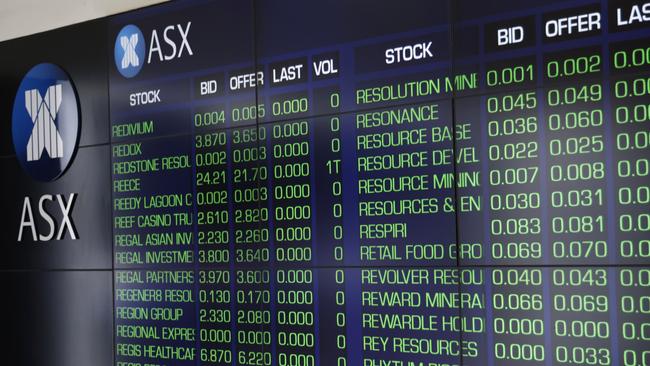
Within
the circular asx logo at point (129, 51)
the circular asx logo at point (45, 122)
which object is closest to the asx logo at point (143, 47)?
the circular asx logo at point (129, 51)

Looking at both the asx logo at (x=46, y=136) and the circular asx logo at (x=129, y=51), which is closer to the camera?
the circular asx logo at (x=129, y=51)

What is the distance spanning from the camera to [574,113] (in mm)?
2859

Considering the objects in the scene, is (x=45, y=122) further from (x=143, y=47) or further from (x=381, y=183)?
(x=381, y=183)

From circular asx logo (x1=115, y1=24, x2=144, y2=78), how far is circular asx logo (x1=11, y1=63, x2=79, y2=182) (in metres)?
0.35

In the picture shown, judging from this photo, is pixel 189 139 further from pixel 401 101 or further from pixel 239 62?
pixel 401 101

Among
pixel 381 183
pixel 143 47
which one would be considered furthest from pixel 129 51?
pixel 381 183

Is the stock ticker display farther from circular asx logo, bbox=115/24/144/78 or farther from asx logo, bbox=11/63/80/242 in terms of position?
asx logo, bbox=11/63/80/242

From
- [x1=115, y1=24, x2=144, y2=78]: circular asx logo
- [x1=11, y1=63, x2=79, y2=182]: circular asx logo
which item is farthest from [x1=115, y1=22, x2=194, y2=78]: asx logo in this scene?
[x1=11, y1=63, x2=79, y2=182]: circular asx logo

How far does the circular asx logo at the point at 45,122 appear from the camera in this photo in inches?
173

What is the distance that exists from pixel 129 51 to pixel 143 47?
0.29 ft

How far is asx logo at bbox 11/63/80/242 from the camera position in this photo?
14.4 feet

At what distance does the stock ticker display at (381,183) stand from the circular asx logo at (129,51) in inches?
0.5

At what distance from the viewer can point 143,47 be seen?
13.5 ft

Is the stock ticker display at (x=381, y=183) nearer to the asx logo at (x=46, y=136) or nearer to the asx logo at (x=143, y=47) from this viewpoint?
the asx logo at (x=143, y=47)
